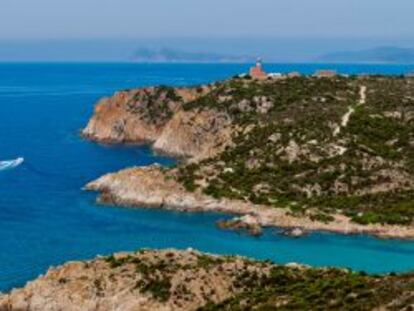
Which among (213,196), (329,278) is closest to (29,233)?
(213,196)

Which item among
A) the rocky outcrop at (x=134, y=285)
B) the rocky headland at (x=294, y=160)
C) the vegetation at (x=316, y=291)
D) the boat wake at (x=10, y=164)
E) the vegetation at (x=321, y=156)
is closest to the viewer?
the vegetation at (x=316, y=291)

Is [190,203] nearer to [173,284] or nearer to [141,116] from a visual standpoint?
[173,284]

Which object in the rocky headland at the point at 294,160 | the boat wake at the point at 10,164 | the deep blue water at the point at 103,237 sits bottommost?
the boat wake at the point at 10,164

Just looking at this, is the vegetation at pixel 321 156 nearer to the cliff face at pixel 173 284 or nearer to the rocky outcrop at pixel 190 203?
the rocky outcrop at pixel 190 203

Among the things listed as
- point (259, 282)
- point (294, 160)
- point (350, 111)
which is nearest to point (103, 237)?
point (294, 160)

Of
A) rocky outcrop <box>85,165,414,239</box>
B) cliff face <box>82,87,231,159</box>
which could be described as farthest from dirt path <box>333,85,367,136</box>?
cliff face <box>82,87,231,159</box>

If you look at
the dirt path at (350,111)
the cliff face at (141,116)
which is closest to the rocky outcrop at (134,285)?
the dirt path at (350,111)

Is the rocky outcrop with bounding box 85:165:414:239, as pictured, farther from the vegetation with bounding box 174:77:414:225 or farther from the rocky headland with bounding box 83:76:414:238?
the vegetation with bounding box 174:77:414:225
